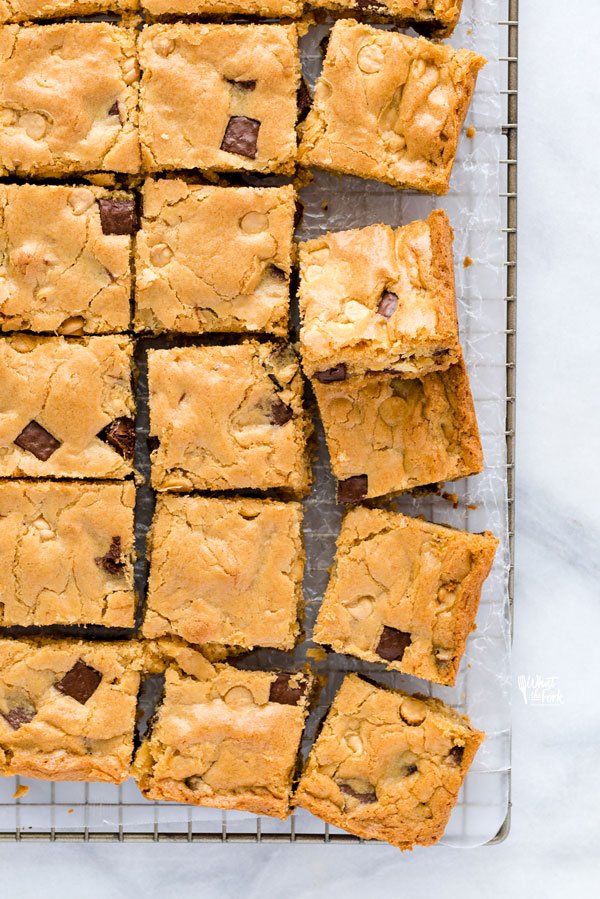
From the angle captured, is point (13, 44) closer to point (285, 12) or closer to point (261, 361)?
point (285, 12)

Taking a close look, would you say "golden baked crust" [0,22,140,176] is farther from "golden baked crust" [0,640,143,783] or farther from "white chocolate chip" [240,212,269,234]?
"golden baked crust" [0,640,143,783]

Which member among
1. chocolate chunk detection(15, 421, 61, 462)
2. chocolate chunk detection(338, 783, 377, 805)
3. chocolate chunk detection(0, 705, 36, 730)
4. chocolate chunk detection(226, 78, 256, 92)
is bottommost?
chocolate chunk detection(338, 783, 377, 805)

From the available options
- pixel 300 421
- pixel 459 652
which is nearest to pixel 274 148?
pixel 300 421

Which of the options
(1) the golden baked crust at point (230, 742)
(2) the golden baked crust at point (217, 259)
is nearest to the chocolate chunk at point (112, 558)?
(1) the golden baked crust at point (230, 742)

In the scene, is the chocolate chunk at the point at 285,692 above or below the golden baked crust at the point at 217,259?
below

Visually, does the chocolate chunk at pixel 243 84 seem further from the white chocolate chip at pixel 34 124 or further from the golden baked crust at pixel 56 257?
the white chocolate chip at pixel 34 124

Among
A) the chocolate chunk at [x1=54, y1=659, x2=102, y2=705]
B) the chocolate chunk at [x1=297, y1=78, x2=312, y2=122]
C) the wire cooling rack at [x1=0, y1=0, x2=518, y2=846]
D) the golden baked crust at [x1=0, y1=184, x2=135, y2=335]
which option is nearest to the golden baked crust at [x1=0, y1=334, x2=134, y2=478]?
the golden baked crust at [x1=0, y1=184, x2=135, y2=335]
